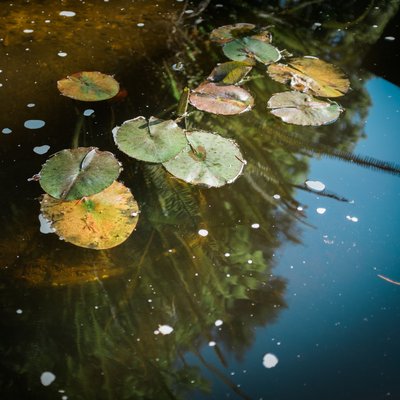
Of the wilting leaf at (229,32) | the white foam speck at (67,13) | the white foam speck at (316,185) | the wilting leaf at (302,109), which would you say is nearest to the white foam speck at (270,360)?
the white foam speck at (316,185)

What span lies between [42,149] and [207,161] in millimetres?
593

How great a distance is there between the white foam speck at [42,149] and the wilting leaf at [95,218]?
24cm

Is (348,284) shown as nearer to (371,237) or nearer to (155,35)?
(371,237)

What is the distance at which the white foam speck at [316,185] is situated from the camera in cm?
154

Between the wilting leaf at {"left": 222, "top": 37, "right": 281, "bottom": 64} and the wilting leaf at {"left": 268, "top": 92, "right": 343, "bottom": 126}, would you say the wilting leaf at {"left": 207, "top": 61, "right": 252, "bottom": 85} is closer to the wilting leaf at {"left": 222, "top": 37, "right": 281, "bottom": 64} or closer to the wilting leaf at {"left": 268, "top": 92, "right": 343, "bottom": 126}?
the wilting leaf at {"left": 222, "top": 37, "right": 281, "bottom": 64}

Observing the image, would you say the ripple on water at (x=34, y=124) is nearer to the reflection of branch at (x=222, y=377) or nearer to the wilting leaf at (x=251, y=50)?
the wilting leaf at (x=251, y=50)

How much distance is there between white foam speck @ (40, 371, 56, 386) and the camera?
3.49 ft

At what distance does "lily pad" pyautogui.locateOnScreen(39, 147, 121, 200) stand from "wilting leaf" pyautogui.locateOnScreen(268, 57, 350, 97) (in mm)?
862

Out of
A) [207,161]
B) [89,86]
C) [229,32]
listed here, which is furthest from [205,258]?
[229,32]

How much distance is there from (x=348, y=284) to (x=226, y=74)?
1065mm

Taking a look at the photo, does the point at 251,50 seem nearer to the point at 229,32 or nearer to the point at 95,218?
the point at 229,32

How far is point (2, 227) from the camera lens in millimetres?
1370

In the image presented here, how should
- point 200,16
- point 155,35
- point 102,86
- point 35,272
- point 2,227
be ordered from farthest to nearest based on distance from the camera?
1. point 200,16
2. point 155,35
3. point 102,86
4. point 2,227
5. point 35,272

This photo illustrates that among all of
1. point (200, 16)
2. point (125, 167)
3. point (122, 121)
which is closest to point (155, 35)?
point (200, 16)
